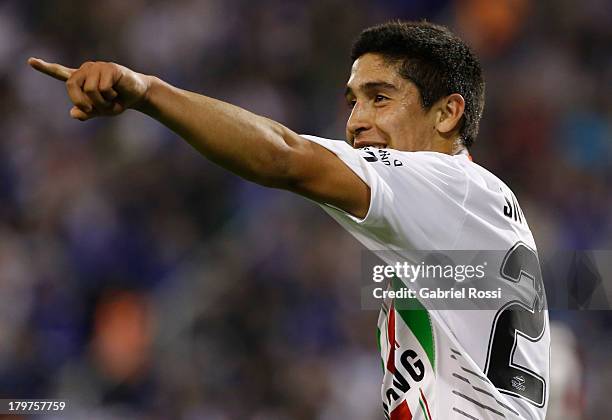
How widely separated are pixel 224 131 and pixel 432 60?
1124mm

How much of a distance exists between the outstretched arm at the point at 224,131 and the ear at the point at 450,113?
2.63ft

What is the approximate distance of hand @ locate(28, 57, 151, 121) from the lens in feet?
5.66

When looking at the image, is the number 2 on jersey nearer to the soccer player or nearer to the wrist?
the soccer player

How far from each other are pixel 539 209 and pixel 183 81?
260 cm

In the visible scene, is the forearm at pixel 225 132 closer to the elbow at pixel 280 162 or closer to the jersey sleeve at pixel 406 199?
the elbow at pixel 280 162

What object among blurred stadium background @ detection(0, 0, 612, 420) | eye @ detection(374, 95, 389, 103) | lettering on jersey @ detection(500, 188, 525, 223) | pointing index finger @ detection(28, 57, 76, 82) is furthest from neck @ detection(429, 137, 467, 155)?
blurred stadium background @ detection(0, 0, 612, 420)

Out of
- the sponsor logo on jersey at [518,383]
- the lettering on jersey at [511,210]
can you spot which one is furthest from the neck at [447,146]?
the sponsor logo on jersey at [518,383]

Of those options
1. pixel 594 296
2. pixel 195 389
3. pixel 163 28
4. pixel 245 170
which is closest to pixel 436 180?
pixel 245 170

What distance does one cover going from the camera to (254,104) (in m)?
6.51

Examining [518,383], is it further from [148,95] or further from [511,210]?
[148,95]

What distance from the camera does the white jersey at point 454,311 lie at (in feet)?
6.93

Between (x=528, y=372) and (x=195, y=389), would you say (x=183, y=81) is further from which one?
(x=528, y=372)

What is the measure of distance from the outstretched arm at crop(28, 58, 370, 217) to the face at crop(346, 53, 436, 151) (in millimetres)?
702

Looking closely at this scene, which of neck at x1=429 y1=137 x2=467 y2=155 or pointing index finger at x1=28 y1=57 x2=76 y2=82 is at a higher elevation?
neck at x1=429 y1=137 x2=467 y2=155
